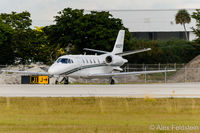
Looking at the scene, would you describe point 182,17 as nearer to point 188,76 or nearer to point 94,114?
point 188,76

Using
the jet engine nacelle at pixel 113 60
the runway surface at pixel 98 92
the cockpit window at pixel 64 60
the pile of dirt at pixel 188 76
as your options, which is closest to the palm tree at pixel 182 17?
the pile of dirt at pixel 188 76

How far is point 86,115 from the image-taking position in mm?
20016

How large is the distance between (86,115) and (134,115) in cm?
197

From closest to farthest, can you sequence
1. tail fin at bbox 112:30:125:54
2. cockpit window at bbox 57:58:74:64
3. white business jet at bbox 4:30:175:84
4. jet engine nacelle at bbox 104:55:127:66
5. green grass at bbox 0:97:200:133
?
green grass at bbox 0:97:200:133
white business jet at bbox 4:30:175:84
cockpit window at bbox 57:58:74:64
jet engine nacelle at bbox 104:55:127:66
tail fin at bbox 112:30:125:54

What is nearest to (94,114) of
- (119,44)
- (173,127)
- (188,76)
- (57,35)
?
(173,127)

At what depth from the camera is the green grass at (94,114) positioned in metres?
15.8

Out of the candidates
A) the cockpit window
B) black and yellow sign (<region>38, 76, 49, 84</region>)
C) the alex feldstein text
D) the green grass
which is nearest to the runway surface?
the green grass

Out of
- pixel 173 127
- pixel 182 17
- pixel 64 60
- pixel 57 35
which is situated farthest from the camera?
pixel 182 17

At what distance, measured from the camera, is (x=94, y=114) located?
20.3 meters

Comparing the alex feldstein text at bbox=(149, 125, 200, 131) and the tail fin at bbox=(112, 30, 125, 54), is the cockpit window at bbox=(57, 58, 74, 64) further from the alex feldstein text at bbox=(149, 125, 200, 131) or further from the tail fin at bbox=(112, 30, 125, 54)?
the alex feldstein text at bbox=(149, 125, 200, 131)

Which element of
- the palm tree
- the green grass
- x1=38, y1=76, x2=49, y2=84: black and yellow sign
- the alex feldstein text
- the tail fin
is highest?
the palm tree

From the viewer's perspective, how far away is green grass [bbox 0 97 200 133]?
624 inches

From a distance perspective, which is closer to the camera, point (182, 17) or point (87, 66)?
point (87, 66)

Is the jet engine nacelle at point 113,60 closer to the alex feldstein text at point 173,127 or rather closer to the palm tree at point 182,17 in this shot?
the alex feldstein text at point 173,127
